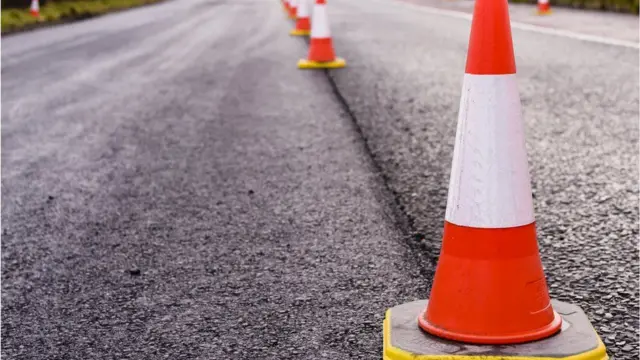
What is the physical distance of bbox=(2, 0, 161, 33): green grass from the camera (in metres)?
17.7

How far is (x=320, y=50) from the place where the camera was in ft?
30.3

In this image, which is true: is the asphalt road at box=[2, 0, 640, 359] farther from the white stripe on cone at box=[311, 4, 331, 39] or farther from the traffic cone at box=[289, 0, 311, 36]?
the traffic cone at box=[289, 0, 311, 36]

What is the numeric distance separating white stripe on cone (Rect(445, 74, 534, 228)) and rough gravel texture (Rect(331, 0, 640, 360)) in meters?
0.44

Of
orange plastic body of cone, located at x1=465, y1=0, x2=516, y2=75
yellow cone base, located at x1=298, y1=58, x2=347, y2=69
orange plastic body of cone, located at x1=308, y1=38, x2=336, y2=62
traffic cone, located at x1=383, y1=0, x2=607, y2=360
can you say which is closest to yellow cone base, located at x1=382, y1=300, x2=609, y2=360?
traffic cone, located at x1=383, y1=0, x2=607, y2=360

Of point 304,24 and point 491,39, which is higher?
point 491,39

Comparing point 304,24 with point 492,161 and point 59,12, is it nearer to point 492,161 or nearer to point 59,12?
point 59,12

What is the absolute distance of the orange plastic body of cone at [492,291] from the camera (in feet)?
7.67

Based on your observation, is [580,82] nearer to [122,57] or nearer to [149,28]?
[122,57]

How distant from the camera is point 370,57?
31.7 ft

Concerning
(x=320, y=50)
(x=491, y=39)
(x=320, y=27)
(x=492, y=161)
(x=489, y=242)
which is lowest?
(x=320, y=50)

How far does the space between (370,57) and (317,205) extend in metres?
5.91

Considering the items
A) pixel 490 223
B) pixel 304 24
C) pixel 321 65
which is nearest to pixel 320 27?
pixel 321 65

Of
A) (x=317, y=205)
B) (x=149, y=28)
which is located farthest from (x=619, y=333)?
(x=149, y=28)

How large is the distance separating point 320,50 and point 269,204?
542 centimetres
